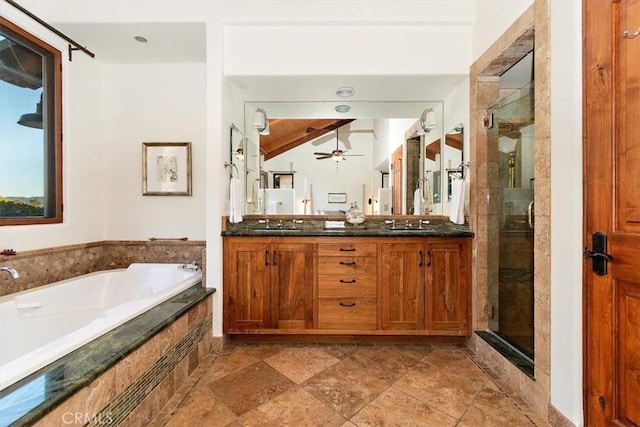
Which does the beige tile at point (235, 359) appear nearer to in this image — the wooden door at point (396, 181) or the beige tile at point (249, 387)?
the beige tile at point (249, 387)

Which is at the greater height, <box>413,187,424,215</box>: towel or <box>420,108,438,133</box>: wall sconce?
<box>420,108,438,133</box>: wall sconce

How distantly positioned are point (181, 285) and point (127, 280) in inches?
29.1

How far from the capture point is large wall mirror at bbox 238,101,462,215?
2.93 meters

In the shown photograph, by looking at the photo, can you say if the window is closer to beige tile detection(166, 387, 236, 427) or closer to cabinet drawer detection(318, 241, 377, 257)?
beige tile detection(166, 387, 236, 427)

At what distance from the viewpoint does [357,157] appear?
303 centimetres

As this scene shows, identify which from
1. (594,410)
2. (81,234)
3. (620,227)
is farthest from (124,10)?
(594,410)

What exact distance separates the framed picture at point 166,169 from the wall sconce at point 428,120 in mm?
2351

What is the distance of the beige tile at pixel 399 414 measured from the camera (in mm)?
1490

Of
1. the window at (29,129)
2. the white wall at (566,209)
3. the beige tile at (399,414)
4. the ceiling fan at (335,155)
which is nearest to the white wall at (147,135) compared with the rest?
the window at (29,129)

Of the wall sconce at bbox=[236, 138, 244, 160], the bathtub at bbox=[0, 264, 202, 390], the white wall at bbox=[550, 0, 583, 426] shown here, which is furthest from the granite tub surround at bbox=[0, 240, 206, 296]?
the white wall at bbox=[550, 0, 583, 426]

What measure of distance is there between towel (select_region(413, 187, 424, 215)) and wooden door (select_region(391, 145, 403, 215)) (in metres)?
0.15

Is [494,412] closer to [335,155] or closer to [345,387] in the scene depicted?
[345,387]

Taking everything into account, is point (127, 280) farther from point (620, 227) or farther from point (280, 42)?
point (620, 227)

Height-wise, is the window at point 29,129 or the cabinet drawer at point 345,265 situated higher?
the window at point 29,129
